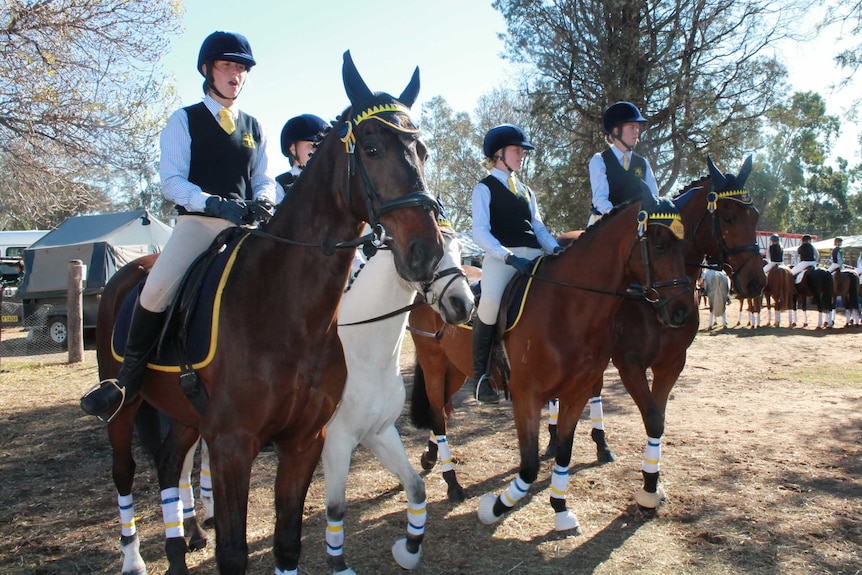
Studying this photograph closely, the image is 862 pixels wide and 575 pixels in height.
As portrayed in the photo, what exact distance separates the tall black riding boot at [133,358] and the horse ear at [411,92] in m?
1.75

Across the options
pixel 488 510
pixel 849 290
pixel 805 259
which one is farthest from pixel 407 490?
pixel 805 259

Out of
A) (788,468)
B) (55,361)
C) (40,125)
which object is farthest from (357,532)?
(55,361)

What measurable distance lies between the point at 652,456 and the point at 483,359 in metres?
1.66

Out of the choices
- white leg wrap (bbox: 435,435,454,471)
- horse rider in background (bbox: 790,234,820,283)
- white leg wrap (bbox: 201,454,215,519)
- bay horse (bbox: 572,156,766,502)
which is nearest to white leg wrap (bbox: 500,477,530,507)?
white leg wrap (bbox: 435,435,454,471)

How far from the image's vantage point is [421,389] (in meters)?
6.39

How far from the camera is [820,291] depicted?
18.4 metres

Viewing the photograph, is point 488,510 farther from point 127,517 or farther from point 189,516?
point 127,517

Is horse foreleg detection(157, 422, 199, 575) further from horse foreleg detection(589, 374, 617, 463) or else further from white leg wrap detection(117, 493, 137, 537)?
horse foreleg detection(589, 374, 617, 463)

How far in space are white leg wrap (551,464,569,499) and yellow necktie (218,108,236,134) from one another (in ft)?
11.6

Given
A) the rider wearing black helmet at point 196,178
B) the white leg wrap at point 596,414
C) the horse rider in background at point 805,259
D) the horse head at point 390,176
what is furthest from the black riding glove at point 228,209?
the horse rider in background at point 805,259

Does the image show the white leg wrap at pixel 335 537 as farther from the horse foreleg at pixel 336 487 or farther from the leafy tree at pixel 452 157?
the leafy tree at pixel 452 157

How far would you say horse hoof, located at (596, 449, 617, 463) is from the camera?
6469 mm

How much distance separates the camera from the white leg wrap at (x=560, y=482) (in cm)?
482

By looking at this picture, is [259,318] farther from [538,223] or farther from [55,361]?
[55,361]
